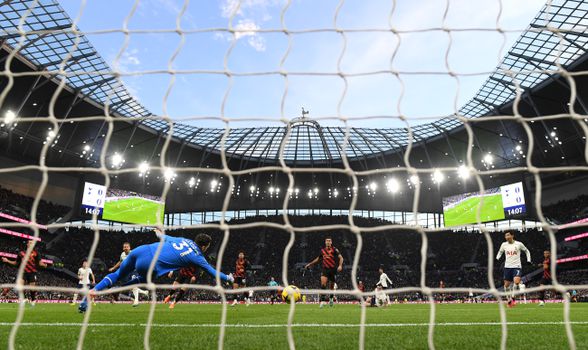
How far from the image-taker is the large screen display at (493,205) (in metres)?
34.8

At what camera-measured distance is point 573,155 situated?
123 ft

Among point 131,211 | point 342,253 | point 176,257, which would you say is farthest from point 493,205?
point 176,257

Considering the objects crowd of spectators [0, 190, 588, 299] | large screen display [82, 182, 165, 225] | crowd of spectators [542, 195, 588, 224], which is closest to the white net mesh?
crowd of spectators [0, 190, 588, 299]

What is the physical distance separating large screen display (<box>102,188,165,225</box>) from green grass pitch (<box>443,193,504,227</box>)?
24.8 metres

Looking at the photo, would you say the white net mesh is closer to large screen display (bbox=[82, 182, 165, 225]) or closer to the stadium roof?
the stadium roof

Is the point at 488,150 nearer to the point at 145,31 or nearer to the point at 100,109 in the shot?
the point at 100,109

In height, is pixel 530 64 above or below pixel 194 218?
above

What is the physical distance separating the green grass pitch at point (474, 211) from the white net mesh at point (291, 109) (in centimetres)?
198

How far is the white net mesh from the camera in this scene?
367 cm

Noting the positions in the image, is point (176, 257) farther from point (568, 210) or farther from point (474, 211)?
point (568, 210)

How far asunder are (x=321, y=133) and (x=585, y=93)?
66.7ft

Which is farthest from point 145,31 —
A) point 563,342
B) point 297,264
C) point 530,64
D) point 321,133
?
point 297,264

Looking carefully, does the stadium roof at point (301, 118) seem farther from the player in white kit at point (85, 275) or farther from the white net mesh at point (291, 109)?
the player in white kit at point (85, 275)

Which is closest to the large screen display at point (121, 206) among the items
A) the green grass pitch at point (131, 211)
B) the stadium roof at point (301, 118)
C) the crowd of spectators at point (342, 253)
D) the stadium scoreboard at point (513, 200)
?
the green grass pitch at point (131, 211)
